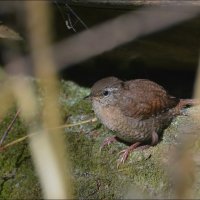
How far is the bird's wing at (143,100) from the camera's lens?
13.5 feet

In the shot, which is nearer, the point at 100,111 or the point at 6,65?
the point at 100,111

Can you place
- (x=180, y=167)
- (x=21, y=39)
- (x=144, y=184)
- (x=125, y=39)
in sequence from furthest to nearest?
(x=21, y=39) < (x=125, y=39) < (x=144, y=184) < (x=180, y=167)

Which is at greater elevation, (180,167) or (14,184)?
(180,167)

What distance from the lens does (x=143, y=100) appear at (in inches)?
163

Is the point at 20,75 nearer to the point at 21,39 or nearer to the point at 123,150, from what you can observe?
the point at 21,39

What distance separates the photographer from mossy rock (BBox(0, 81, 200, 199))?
12.4 ft

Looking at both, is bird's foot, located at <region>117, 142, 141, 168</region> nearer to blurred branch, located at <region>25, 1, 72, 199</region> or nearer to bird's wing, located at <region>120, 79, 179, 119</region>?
bird's wing, located at <region>120, 79, 179, 119</region>

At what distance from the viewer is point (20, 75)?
4996 millimetres

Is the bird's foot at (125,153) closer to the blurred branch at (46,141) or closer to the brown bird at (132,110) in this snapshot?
the brown bird at (132,110)

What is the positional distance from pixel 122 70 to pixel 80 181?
5.21 ft

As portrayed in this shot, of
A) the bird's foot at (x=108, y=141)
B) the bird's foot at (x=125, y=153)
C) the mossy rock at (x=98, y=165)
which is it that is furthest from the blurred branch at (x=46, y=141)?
the bird's foot at (x=108, y=141)

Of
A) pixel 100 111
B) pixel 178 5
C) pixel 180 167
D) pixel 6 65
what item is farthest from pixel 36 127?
pixel 180 167

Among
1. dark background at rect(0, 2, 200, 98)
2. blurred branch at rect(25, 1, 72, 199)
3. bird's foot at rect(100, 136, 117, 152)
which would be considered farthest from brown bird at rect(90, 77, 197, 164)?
blurred branch at rect(25, 1, 72, 199)

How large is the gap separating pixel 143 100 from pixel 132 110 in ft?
0.42
